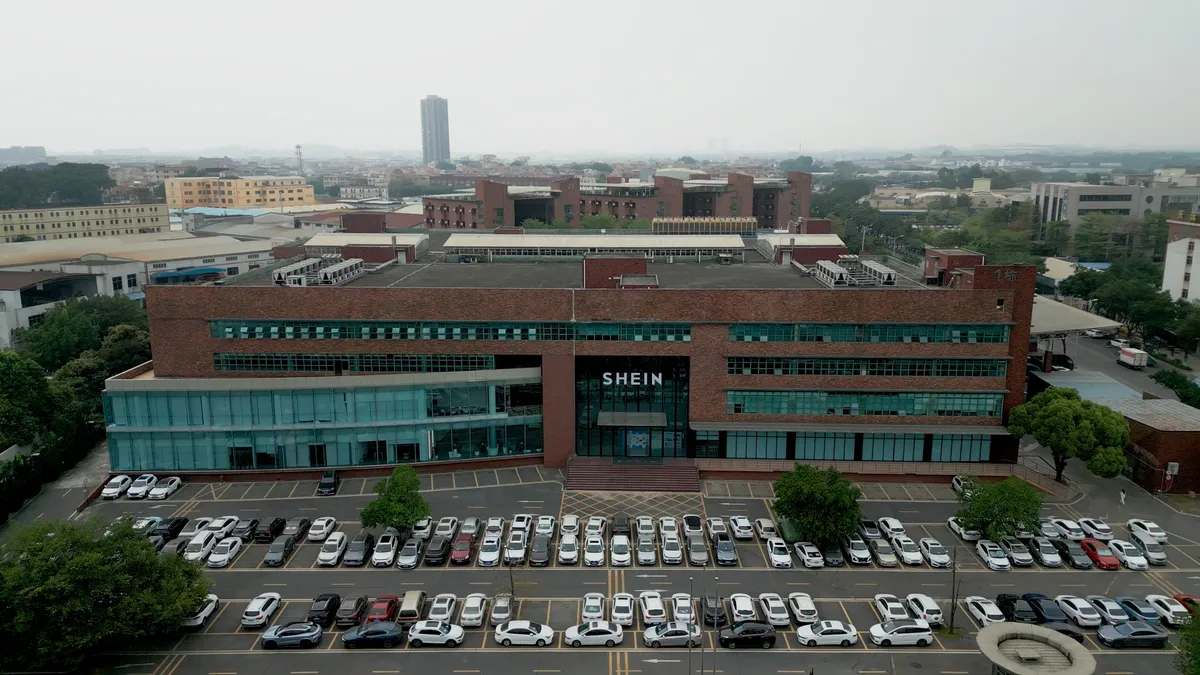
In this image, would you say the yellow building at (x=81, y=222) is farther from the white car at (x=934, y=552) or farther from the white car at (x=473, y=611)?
the white car at (x=934, y=552)

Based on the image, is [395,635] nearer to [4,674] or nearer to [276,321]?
[4,674]

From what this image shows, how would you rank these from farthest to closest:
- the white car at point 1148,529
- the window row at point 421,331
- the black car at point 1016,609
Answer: the window row at point 421,331 < the white car at point 1148,529 < the black car at point 1016,609

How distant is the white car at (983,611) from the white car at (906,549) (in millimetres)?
3938

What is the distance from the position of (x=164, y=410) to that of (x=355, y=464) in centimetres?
1162

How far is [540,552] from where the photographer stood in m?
39.6

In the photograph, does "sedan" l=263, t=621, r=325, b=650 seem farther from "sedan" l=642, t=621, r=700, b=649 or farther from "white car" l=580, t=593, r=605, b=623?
"sedan" l=642, t=621, r=700, b=649

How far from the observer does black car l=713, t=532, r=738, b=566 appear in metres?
39.0

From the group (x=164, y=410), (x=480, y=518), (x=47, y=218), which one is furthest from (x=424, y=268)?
(x=47, y=218)

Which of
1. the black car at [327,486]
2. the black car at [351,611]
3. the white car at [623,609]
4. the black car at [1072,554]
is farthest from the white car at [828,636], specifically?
the black car at [327,486]

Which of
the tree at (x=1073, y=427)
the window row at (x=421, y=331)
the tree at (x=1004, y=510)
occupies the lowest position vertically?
the tree at (x=1004, y=510)

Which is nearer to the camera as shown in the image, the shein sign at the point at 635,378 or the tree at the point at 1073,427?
the tree at the point at 1073,427

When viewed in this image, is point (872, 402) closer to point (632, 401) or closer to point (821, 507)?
point (821, 507)

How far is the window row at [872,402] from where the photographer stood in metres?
49.7

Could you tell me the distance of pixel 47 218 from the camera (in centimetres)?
13325
